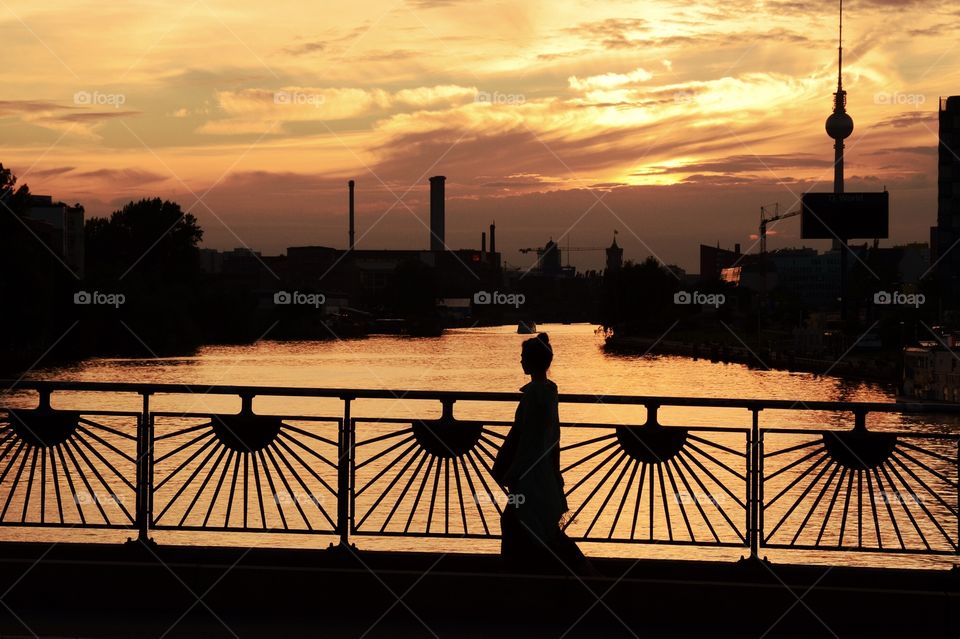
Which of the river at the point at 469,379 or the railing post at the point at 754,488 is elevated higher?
the railing post at the point at 754,488

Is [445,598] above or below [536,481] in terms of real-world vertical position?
→ below

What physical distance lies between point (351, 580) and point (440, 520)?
22.8 meters

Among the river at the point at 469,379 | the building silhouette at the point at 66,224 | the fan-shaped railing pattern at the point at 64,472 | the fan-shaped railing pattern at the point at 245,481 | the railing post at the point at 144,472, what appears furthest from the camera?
the building silhouette at the point at 66,224

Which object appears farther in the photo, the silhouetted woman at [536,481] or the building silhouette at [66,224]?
the building silhouette at [66,224]

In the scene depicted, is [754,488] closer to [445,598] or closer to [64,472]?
[445,598]

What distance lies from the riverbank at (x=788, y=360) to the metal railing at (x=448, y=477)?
125 ft

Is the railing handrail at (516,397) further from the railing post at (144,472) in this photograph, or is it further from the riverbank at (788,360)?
the riverbank at (788,360)

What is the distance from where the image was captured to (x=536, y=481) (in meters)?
8.55

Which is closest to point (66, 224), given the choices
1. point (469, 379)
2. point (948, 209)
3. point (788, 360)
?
point (469, 379)

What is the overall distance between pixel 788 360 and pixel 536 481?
137 m

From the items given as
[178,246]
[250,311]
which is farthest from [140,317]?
[178,246]

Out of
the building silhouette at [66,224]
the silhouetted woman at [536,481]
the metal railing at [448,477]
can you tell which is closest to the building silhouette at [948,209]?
the metal railing at [448,477]

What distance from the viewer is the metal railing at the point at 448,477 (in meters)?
9.54

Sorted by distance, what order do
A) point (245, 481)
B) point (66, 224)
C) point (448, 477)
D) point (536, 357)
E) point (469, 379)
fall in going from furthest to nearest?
point (66, 224) < point (469, 379) < point (245, 481) < point (448, 477) < point (536, 357)
